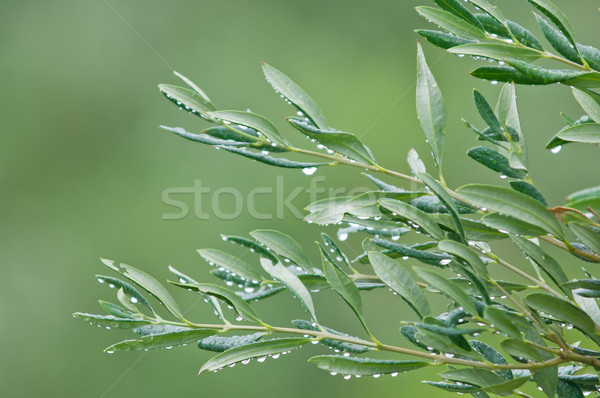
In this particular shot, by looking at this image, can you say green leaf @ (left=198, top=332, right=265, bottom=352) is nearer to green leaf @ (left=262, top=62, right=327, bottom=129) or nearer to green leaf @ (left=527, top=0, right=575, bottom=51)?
green leaf @ (left=262, top=62, right=327, bottom=129)

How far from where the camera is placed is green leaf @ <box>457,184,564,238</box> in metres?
0.43

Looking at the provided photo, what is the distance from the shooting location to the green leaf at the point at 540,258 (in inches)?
18.9

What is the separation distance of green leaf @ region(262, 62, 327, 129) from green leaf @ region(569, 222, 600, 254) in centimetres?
27

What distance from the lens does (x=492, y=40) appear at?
1.75ft

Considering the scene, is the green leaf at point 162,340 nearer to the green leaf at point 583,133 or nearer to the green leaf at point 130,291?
the green leaf at point 130,291

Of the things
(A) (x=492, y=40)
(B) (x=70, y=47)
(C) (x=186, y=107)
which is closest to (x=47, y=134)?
(B) (x=70, y=47)

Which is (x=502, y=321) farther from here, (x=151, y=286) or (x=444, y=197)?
(x=151, y=286)

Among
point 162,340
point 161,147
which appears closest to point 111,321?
point 162,340

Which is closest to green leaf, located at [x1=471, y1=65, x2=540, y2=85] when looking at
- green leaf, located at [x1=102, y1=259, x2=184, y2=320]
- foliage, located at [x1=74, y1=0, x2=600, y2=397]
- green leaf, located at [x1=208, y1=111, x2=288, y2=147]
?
foliage, located at [x1=74, y1=0, x2=600, y2=397]

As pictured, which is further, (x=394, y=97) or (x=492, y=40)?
(x=394, y=97)

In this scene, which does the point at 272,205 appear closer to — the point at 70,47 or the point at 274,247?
the point at 70,47

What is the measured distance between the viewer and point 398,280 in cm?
49

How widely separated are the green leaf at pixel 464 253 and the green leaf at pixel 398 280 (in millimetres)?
54

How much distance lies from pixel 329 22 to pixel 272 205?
0.79m
